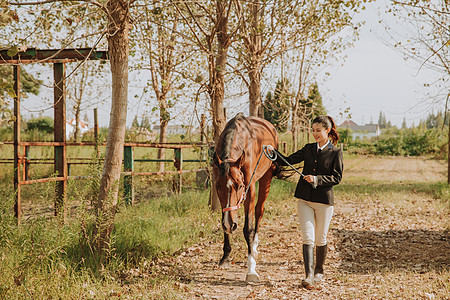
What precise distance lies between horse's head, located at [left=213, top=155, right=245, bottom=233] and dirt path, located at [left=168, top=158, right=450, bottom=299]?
0.80 metres

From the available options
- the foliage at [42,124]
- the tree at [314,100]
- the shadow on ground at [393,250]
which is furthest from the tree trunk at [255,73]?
the foliage at [42,124]

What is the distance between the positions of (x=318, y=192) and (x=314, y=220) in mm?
396

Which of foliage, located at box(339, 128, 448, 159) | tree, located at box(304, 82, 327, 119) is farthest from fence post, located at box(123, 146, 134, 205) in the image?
foliage, located at box(339, 128, 448, 159)

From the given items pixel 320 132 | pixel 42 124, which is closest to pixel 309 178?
pixel 320 132

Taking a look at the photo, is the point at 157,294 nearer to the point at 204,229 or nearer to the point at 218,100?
the point at 204,229

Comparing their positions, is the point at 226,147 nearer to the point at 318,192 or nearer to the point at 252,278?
the point at 318,192

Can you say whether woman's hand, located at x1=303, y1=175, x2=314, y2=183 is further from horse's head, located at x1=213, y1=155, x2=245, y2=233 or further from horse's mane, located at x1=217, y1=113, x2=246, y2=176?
horse's mane, located at x1=217, y1=113, x2=246, y2=176

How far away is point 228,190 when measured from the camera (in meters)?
4.21

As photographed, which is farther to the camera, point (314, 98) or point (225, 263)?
point (314, 98)

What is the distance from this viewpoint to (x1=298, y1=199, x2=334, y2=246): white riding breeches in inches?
172

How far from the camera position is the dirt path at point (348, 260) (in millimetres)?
4210

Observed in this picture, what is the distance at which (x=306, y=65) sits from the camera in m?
14.4

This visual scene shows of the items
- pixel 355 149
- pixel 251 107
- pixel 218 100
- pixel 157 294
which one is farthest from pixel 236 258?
pixel 355 149

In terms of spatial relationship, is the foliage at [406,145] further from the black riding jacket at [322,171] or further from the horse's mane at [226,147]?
the horse's mane at [226,147]
